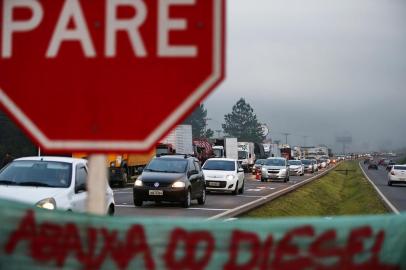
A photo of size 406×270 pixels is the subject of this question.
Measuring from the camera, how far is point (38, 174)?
35.9ft

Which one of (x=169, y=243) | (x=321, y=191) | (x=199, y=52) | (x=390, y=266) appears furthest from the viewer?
(x=321, y=191)

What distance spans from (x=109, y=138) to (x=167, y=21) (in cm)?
52

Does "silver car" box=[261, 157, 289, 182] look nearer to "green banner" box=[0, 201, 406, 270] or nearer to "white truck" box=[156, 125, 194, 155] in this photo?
"white truck" box=[156, 125, 194, 155]

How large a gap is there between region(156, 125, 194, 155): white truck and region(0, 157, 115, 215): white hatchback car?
33.7 m

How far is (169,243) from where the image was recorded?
2891 mm

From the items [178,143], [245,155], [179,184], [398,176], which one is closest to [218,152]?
[245,155]

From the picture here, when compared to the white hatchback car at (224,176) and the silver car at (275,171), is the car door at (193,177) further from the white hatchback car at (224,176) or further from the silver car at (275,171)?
the silver car at (275,171)

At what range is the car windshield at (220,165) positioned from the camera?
95.1 ft

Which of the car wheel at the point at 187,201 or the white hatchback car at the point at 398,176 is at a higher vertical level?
the car wheel at the point at 187,201

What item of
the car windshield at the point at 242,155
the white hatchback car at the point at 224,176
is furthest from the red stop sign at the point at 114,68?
the car windshield at the point at 242,155

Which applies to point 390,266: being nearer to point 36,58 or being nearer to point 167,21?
point 167,21

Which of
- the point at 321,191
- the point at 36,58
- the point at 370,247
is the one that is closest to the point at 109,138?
the point at 36,58

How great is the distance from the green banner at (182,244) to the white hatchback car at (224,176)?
25.0 m

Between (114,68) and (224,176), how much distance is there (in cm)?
2563
